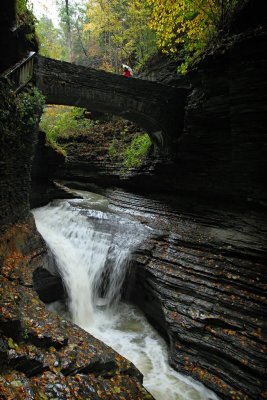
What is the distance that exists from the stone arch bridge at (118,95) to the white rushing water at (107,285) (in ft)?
14.5

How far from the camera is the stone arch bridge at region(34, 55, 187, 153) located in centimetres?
971

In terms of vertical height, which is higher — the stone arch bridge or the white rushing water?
the stone arch bridge

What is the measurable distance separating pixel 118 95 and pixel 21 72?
12.9 ft

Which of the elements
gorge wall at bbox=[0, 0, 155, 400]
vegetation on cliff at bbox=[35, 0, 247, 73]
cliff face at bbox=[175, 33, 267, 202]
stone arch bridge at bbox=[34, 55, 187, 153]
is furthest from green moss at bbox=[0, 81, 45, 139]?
cliff face at bbox=[175, 33, 267, 202]

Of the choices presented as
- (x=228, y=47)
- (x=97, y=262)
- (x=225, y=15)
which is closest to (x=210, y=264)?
(x=97, y=262)

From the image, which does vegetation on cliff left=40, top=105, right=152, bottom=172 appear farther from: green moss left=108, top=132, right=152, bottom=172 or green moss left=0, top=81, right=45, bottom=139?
green moss left=0, top=81, right=45, bottom=139

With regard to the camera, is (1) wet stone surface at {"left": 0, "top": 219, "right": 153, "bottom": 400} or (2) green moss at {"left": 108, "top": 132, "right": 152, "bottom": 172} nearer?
(1) wet stone surface at {"left": 0, "top": 219, "right": 153, "bottom": 400}

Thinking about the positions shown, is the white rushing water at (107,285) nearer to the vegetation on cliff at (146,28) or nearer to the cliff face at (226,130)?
the cliff face at (226,130)

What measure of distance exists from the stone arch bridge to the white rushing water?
442 cm

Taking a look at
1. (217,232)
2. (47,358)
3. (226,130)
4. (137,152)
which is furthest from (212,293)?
(137,152)

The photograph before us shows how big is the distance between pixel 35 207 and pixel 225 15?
11.0 m

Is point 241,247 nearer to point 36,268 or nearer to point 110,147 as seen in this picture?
point 36,268

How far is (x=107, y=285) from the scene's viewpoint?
9281mm

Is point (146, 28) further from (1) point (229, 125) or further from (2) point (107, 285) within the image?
(2) point (107, 285)
